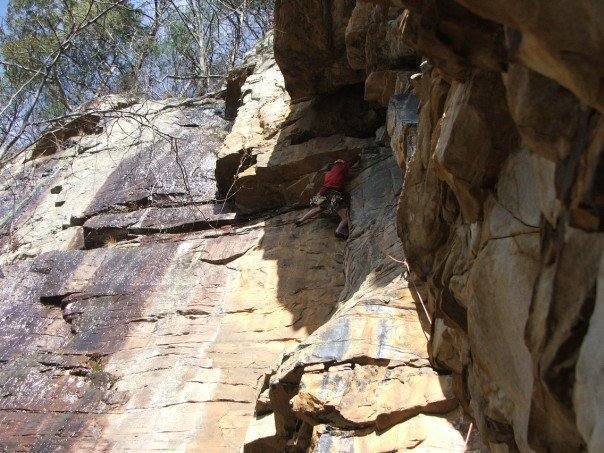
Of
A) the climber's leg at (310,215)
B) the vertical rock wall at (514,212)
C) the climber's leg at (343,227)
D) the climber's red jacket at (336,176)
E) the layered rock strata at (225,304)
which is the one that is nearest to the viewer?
the vertical rock wall at (514,212)

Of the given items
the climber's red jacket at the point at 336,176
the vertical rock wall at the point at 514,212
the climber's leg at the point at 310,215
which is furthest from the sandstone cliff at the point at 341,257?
the climber's red jacket at the point at 336,176

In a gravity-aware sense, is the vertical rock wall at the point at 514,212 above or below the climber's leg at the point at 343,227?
above

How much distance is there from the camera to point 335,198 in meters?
8.96

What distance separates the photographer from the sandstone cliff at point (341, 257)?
2.19 m

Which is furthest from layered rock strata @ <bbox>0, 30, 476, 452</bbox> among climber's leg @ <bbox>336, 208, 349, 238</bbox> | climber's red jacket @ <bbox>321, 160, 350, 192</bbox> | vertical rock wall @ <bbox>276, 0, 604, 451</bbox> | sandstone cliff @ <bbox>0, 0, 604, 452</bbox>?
vertical rock wall @ <bbox>276, 0, 604, 451</bbox>

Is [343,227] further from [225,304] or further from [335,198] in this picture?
[225,304]

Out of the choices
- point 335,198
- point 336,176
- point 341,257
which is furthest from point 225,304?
point 336,176

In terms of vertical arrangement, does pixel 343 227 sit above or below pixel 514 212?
below

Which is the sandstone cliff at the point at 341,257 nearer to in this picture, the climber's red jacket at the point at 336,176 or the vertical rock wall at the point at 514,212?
the vertical rock wall at the point at 514,212

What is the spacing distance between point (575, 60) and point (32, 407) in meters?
7.21

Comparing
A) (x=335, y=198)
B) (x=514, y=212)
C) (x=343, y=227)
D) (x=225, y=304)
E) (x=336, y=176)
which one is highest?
(x=514, y=212)

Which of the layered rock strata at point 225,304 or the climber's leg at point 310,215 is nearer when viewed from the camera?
the layered rock strata at point 225,304

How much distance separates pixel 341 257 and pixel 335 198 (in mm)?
958

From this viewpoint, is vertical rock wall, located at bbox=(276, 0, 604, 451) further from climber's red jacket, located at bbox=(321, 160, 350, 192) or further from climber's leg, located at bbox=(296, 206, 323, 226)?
climber's leg, located at bbox=(296, 206, 323, 226)
